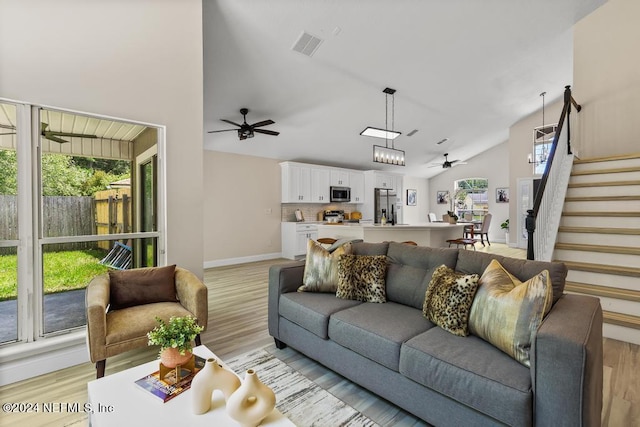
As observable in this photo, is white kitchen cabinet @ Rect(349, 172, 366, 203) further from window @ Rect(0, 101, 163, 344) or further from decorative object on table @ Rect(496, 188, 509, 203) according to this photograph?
window @ Rect(0, 101, 163, 344)

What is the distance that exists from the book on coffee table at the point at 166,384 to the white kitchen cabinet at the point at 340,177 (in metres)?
6.82

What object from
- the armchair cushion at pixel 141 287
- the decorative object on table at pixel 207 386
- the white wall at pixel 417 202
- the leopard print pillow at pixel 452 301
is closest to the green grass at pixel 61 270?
the armchair cushion at pixel 141 287

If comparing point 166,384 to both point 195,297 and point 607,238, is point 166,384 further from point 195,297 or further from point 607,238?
point 607,238

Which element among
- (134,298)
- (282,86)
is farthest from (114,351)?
(282,86)

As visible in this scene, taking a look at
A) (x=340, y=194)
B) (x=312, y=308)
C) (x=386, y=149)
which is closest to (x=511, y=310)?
(x=312, y=308)

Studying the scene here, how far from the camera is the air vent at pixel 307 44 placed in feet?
12.0

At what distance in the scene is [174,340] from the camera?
1.40m

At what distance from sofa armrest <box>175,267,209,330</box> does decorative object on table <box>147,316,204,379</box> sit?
92 cm

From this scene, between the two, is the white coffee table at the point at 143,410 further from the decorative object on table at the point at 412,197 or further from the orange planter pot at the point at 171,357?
the decorative object on table at the point at 412,197

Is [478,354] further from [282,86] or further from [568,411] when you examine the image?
[282,86]

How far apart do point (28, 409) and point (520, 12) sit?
6.30 meters

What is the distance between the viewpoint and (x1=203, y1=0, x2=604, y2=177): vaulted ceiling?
346 cm

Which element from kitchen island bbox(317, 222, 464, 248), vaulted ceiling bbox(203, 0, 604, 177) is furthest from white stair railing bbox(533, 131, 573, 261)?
kitchen island bbox(317, 222, 464, 248)

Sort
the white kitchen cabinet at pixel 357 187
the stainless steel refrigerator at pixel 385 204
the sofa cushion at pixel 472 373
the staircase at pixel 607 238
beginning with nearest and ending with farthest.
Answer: the sofa cushion at pixel 472 373 → the staircase at pixel 607 238 → the white kitchen cabinet at pixel 357 187 → the stainless steel refrigerator at pixel 385 204
